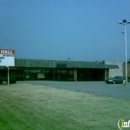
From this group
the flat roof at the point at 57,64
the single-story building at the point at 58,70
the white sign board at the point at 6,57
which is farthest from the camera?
the single-story building at the point at 58,70

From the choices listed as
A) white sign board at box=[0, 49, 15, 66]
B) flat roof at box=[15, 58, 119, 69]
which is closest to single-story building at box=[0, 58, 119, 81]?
flat roof at box=[15, 58, 119, 69]

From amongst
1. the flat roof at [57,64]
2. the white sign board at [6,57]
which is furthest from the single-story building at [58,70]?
the white sign board at [6,57]

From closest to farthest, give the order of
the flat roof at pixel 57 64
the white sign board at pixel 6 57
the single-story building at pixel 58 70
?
1. the white sign board at pixel 6 57
2. the flat roof at pixel 57 64
3. the single-story building at pixel 58 70

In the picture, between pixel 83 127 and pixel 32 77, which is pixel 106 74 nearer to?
pixel 32 77

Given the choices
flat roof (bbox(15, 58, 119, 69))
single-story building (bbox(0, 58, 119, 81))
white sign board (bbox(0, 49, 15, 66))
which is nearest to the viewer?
white sign board (bbox(0, 49, 15, 66))

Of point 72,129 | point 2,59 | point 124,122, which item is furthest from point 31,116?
point 2,59

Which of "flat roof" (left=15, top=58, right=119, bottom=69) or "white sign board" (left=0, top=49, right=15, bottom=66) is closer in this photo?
"white sign board" (left=0, top=49, right=15, bottom=66)

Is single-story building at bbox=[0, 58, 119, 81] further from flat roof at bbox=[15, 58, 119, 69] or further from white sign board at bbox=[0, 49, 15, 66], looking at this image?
white sign board at bbox=[0, 49, 15, 66]

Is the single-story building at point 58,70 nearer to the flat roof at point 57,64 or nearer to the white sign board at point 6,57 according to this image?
the flat roof at point 57,64

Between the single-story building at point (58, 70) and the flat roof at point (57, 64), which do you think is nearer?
the flat roof at point (57, 64)

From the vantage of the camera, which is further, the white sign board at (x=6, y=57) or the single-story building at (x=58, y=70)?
the single-story building at (x=58, y=70)

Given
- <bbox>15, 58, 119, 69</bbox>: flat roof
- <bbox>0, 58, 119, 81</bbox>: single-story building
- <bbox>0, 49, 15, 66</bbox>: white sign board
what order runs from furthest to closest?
1. <bbox>0, 58, 119, 81</bbox>: single-story building
2. <bbox>15, 58, 119, 69</bbox>: flat roof
3. <bbox>0, 49, 15, 66</bbox>: white sign board

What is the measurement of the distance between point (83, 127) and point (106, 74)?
63.9 meters

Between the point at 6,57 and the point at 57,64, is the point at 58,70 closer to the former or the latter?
the point at 57,64
